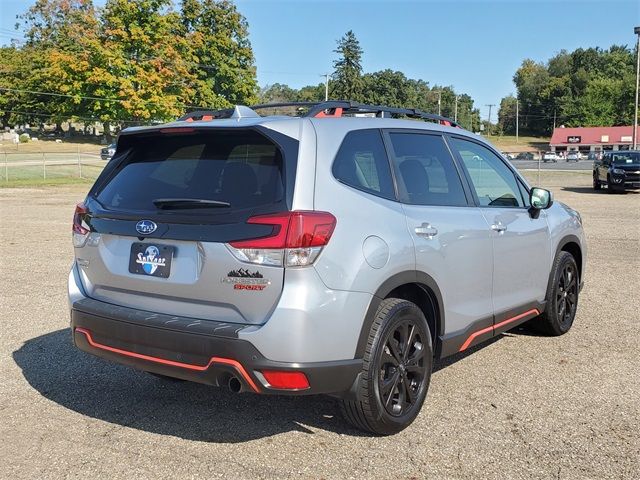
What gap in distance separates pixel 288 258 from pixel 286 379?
0.61 m

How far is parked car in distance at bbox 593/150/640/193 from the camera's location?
82.1 ft

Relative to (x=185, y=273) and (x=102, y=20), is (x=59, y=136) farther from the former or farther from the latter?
(x=185, y=273)

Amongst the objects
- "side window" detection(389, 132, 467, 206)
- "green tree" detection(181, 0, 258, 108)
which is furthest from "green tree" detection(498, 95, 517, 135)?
"side window" detection(389, 132, 467, 206)

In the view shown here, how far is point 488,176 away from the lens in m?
Result: 4.96

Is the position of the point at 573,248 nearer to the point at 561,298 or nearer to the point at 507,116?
the point at 561,298

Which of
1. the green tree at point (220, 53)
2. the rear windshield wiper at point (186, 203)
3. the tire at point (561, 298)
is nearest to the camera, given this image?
the rear windshield wiper at point (186, 203)

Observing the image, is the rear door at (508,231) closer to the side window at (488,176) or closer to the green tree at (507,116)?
the side window at (488,176)

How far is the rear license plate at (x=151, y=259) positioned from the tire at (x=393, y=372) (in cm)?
116

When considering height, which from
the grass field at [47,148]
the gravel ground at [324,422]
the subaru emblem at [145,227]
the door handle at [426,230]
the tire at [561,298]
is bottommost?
the gravel ground at [324,422]

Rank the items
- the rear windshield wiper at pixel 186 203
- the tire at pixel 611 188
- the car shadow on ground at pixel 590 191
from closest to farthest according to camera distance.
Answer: the rear windshield wiper at pixel 186 203, the tire at pixel 611 188, the car shadow on ground at pixel 590 191

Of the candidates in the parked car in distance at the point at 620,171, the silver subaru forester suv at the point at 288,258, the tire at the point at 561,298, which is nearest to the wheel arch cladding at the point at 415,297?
the silver subaru forester suv at the point at 288,258

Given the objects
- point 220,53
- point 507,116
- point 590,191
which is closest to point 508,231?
point 590,191

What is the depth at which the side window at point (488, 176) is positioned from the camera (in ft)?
15.6

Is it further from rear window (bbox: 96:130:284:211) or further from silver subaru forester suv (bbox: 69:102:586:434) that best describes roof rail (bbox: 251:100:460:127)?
rear window (bbox: 96:130:284:211)
